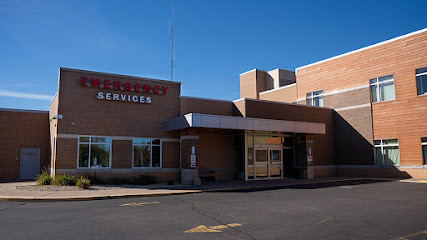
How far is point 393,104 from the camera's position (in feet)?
77.9

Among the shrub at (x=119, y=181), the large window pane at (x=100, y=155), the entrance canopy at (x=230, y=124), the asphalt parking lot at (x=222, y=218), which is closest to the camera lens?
the asphalt parking lot at (x=222, y=218)

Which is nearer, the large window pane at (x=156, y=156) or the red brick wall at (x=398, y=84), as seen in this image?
the large window pane at (x=156, y=156)

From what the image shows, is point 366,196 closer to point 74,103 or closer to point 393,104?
point 393,104

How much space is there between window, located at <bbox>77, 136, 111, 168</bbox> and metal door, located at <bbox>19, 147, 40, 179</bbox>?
6.39 meters

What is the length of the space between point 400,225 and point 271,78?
101 feet

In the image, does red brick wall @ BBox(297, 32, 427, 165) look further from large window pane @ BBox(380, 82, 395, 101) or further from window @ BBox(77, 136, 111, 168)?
window @ BBox(77, 136, 111, 168)

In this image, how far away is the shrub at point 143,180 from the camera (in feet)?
62.4

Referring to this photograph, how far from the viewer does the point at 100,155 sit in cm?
1952

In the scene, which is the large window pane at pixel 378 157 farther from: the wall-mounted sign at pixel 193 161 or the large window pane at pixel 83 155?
the large window pane at pixel 83 155

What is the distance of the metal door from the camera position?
22812 mm

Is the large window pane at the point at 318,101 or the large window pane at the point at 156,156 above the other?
the large window pane at the point at 318,101

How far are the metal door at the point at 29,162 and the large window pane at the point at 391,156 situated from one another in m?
24.8

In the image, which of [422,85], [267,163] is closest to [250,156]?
[267,163]

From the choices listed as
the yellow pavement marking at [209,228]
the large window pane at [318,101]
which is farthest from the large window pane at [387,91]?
the yellow pavement marking at [209,228]
